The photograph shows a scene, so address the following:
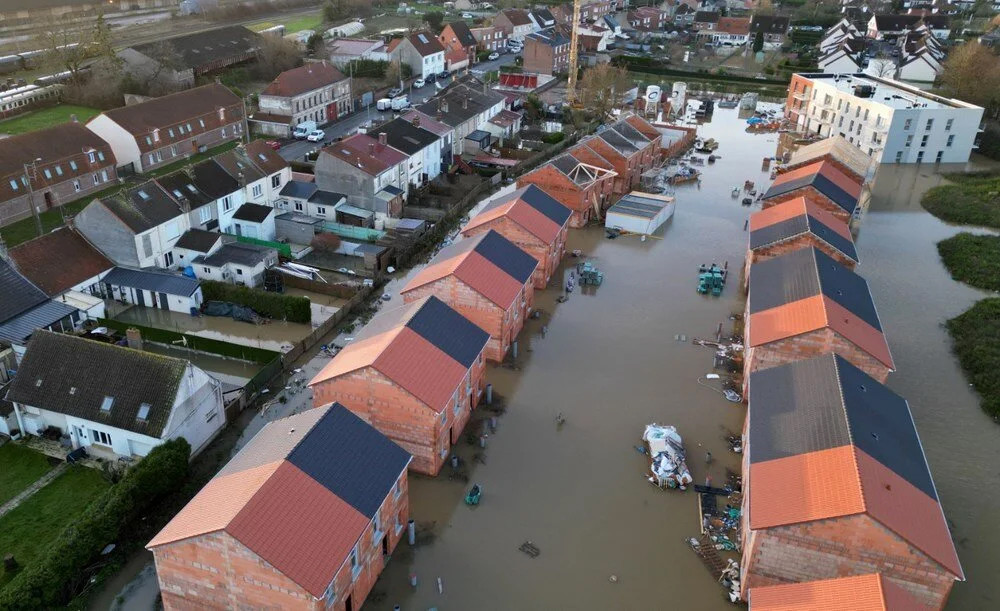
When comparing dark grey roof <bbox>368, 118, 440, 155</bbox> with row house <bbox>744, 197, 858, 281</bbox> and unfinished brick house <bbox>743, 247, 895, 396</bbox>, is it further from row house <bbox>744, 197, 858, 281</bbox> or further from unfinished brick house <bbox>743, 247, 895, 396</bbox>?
unfinished brick house <bbox>743, 247, 895, 396</bbox>

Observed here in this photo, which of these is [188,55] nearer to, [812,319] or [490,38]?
[490,38]

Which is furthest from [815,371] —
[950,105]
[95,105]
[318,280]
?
[95,105]

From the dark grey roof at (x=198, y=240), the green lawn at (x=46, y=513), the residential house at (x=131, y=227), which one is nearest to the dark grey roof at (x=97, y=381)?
the green lawn at (x=46, y=513)

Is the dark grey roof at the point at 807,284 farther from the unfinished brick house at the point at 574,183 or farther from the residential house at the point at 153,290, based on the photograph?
the residential house at the point at 153,290

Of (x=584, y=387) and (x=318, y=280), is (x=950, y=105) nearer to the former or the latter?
(x=584, y=387)

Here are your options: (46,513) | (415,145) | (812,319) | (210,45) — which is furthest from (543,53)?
(46,513)
